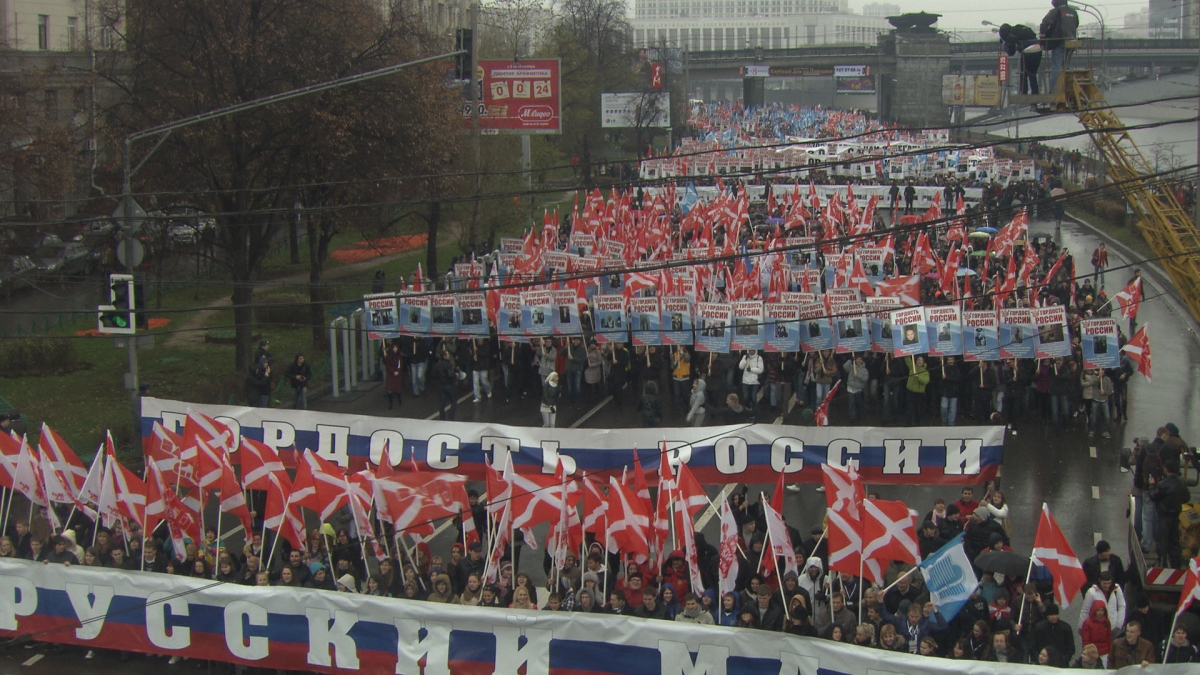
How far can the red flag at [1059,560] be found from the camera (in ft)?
38.2

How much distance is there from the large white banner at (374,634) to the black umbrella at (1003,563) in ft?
6.93

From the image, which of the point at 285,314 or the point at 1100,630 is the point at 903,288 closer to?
the point at 1100,630

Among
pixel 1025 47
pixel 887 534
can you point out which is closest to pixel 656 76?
pixel 1025 47

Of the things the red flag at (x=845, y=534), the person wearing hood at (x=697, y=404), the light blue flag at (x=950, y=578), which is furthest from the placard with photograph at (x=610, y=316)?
the light blue flag at (x=950, y=578)

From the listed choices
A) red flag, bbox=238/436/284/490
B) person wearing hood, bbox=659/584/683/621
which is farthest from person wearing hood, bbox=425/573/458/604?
→ red flag, bbox=238/436/284/490

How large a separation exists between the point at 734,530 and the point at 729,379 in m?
10.7

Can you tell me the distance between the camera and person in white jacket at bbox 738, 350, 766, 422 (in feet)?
72.8

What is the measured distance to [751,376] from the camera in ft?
72.8

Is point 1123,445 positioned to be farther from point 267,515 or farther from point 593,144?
point 593,144

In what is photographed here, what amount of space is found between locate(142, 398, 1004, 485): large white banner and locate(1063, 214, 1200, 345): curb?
12790 millimetres

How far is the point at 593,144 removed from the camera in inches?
3081

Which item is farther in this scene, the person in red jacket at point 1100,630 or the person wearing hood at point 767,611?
the person wearing hood at point 767,611

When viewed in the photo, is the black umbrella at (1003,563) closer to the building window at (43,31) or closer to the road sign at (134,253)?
the road sign at (134,253)

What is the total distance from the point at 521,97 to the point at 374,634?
29386mm
